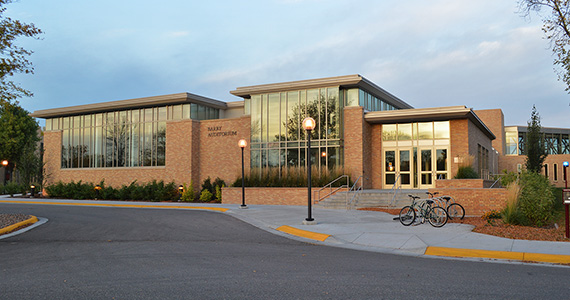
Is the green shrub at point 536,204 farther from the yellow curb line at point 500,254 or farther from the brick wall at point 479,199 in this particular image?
the yellow curb line at point 500,254

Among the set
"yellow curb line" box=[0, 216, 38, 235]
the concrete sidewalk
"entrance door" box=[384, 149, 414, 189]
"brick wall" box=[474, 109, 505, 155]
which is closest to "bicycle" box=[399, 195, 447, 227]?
the concrete sidewalk

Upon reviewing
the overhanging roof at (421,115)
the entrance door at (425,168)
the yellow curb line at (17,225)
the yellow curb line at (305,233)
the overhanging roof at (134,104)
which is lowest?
the yellow curb line at (305,233)

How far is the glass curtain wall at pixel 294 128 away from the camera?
25750 mm

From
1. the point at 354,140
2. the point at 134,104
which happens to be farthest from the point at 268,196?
the point at 134,104

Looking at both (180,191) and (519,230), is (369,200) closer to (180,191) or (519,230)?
(519,230)

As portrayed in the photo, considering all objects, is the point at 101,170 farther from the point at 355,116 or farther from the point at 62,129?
the point at 355,116

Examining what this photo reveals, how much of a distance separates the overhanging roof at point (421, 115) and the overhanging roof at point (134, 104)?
12636 mm

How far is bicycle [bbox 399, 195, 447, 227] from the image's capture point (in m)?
13.4

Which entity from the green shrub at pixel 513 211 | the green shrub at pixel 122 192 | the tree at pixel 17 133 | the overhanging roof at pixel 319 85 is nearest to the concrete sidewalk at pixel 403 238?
the green shrub at pixel 513 211

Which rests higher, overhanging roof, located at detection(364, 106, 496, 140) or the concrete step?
overhanging roof, located at detection(364, 106, 496, 140)

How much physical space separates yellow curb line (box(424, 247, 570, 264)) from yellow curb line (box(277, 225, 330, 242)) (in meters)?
3.01

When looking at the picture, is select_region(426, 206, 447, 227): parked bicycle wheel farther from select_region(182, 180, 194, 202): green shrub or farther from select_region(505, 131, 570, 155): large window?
select_region(505, 131, 570, 155): large window

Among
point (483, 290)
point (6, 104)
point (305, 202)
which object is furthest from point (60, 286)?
point (305, 202)

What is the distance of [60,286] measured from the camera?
652 cm
